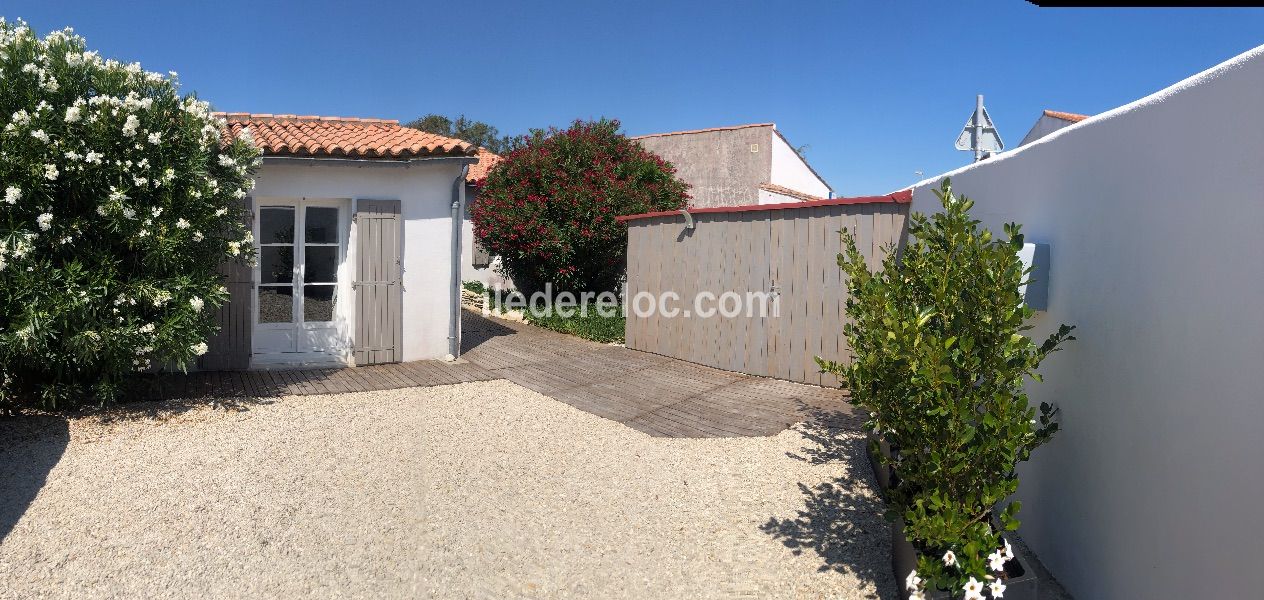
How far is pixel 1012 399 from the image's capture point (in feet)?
8.56

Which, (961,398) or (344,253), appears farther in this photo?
(344,253)

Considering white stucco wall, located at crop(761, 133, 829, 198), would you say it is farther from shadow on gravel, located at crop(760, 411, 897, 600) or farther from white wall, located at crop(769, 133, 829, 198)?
shadow on gravel, located at crop(760, 411, 897, 600)

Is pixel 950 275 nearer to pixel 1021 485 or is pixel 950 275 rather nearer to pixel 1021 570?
pixel 1021 570

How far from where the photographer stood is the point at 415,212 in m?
8.09

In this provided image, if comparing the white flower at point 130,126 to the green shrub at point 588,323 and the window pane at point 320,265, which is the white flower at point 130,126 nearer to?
the window pane at point 320,265

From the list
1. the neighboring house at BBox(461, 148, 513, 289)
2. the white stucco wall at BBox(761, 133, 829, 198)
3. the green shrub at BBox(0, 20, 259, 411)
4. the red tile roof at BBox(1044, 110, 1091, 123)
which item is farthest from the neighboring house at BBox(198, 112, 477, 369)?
the white stucco wall at BBox(761, 133, 829, 198)

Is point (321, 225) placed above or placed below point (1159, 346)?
above

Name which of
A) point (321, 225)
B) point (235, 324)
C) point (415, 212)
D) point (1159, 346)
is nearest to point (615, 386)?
point (415, 212)

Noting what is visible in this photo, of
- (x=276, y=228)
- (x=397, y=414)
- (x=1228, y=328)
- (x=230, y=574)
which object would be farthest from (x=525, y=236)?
(x=1228, y=328)

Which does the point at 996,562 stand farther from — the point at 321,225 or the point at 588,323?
the point at 588,323

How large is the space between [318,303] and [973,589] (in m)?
7.41

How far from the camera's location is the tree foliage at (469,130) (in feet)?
132

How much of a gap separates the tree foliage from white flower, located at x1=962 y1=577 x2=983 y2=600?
39680mm

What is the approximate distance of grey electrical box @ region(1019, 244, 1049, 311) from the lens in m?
3.39
